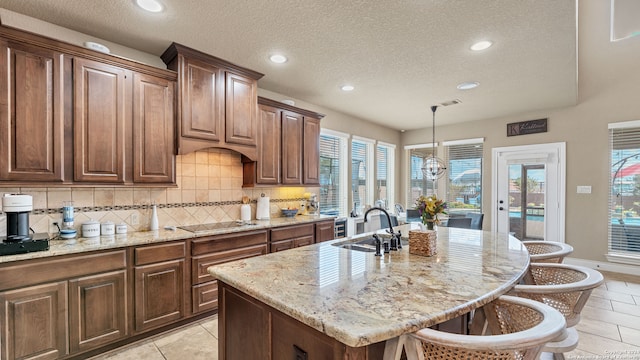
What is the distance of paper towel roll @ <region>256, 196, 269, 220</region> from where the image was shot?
3803 mm

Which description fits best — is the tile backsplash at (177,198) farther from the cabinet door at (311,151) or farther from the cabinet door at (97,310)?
the cabinet door at (97,310)

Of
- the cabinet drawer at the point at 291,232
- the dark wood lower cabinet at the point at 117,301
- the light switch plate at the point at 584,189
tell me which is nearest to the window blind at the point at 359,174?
the cabinet drawer at the point at 291,232

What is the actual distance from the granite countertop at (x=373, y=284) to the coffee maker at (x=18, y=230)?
1.36 m

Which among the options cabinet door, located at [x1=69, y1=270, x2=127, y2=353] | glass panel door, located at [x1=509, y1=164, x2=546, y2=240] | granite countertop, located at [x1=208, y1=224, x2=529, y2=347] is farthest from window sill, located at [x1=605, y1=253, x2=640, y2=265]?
cabinet door, located at [x1=69, y1=270, x2=127, y2=353]

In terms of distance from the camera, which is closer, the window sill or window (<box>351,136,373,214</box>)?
the window sill

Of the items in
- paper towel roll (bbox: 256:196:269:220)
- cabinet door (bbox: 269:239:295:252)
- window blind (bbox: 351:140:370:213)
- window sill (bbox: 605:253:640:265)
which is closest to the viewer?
cabinet door (bbox: 269:239:295:252)

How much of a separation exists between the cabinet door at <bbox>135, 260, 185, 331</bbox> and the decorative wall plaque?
5.79 m

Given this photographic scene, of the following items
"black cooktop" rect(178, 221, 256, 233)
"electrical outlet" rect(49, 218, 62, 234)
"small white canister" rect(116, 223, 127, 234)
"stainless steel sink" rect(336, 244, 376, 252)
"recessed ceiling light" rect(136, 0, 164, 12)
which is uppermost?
"recessed ceiling light" rect(136, 0, 164, 12)

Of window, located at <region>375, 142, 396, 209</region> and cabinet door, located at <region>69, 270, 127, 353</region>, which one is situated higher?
window, located at <region>375, 142, 396, 209</region>

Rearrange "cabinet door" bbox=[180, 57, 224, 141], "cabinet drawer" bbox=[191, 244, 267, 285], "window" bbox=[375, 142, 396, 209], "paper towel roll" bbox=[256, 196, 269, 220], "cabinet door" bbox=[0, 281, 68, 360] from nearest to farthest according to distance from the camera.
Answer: "cabinet door" bbox=[0, 281, 68, 360]
"cabinet drawer" bbox=[191, 244, 267, 285]
"cabinet door" bbox=[180, 57, 224, 141]
"paper towel roll" bbox=[256, 196, 269, 220]
"window" bbox=[375, 142, 396, 209]

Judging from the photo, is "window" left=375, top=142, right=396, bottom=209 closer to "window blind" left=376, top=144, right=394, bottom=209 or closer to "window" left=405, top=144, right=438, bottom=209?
"window blind" left=376, top=144, right=394, bottom=209

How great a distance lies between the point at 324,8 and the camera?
7.00 ft

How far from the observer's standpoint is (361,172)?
18.9 ft

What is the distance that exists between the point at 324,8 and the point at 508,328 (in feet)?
7.47
